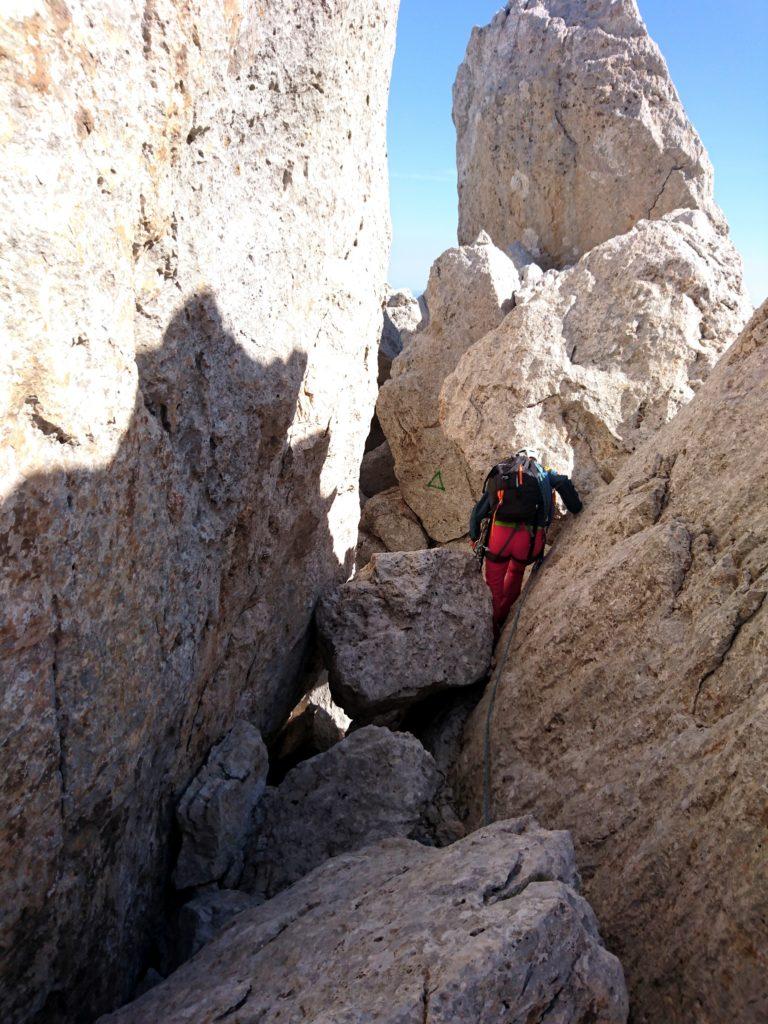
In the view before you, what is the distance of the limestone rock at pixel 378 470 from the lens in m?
17.4

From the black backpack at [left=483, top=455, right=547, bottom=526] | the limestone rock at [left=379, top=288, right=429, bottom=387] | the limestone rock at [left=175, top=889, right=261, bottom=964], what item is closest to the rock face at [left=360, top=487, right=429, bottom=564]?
the limestone rock at [left=379, top=288, right=429, bottom=387]

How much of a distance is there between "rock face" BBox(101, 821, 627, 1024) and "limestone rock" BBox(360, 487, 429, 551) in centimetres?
1139

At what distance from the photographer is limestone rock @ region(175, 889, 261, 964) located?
471cm

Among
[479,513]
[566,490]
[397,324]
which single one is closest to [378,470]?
[397,324]

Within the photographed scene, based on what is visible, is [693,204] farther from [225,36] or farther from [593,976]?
[593,976]

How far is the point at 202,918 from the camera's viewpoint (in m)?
4.80

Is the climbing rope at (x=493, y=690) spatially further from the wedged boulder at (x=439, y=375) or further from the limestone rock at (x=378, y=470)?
the limestone rock at (x=378, y=470)

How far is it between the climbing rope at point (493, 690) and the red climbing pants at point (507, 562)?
157 mm

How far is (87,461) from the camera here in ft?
12.1

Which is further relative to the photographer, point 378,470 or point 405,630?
point 378,470

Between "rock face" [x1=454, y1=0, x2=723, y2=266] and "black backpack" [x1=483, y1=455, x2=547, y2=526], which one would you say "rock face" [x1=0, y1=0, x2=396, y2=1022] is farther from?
"rock face" [x1=454, y1=0, x2=723, y2=266]

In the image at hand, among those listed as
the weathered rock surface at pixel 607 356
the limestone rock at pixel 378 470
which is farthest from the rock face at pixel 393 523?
the weathered rock surface at pixel 607 356

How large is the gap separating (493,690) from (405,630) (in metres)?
1.17

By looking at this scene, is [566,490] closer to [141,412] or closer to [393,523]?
[141,412]
